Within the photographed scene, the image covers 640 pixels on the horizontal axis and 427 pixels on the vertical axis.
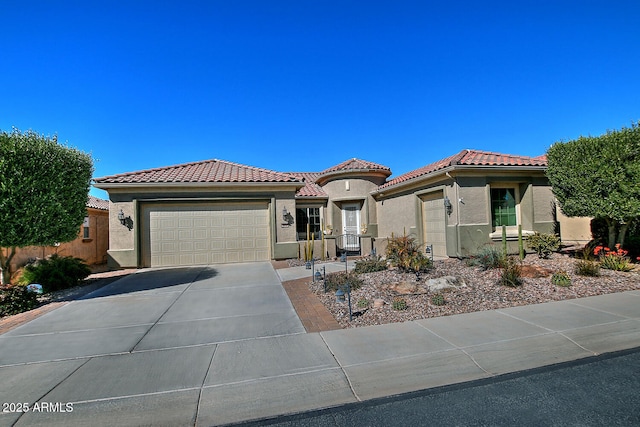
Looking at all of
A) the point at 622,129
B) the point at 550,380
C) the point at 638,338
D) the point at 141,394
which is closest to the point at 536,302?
the point at 638,338

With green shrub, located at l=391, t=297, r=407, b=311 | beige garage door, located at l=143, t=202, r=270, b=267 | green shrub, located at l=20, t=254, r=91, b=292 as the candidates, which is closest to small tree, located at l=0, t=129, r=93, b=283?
green shrub, located at l=20, t=254, r=91, b=292

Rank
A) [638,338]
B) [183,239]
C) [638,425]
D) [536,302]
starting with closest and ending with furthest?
[638,425], [638,338], [536,302], [183,239]

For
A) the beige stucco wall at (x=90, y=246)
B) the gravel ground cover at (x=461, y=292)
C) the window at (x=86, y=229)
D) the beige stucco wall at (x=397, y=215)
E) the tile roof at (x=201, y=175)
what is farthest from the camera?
the window at (x=86, y=229)

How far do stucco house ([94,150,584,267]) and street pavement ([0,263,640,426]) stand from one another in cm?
545

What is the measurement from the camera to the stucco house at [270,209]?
11.5 metres

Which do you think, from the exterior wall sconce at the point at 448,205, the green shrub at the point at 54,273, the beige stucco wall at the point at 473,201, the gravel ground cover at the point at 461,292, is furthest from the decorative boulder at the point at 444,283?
the green shrub at the point at 54,273

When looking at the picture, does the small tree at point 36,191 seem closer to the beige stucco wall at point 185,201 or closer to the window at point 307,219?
the beige stucco wall at point 185,201

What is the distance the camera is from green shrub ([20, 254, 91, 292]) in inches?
365

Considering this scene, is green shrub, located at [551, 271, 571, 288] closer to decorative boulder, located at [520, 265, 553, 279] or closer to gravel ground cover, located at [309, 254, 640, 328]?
gravel ground cover, located at [309, 254, 640, 328]

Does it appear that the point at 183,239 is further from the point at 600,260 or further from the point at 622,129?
the point at 622,129

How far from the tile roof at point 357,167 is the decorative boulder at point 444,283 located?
32.1 feet

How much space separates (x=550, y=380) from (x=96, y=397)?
506 cm

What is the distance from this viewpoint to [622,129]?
8867mm

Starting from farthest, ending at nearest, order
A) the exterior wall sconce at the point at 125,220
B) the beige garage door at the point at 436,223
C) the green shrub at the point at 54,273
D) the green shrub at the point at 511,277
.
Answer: the exterior wall sconce at the point at 125,220 → the beige garage door at the point at 436,223 → the green shrub at the point at 54,273 → the green shrub at the point at 511,277
